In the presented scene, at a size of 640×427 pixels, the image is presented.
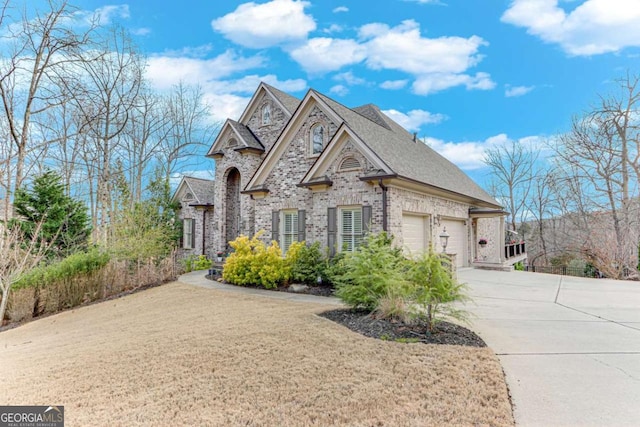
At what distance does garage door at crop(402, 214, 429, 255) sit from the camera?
1193 centimetres

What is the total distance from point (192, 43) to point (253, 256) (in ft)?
44.0

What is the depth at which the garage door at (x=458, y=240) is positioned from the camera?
15.1 meters

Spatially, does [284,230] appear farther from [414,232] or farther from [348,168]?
[414,232]

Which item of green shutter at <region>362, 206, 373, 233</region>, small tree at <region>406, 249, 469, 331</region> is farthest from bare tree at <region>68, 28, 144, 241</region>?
small tree at <region>406, 249, 469, 331</region>

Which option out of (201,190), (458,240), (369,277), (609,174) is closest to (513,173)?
(609,174)

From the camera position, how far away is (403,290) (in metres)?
5.91

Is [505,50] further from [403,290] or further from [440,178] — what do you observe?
[403,290]

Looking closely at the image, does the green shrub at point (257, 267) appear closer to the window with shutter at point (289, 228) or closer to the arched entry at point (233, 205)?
the window with shutter at point (289, 228)

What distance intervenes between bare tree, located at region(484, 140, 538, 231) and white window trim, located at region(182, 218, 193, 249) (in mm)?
26772

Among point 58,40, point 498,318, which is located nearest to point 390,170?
point 498,318

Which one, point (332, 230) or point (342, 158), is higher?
point (342, 158)

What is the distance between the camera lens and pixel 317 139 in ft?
44.0

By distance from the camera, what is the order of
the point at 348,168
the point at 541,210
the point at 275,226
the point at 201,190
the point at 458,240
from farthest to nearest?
the point at 541,210
the point at 201,190
the point at 458,240
the point at 275,226
the point at 348,168

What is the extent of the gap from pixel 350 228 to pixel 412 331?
6.13 meters
